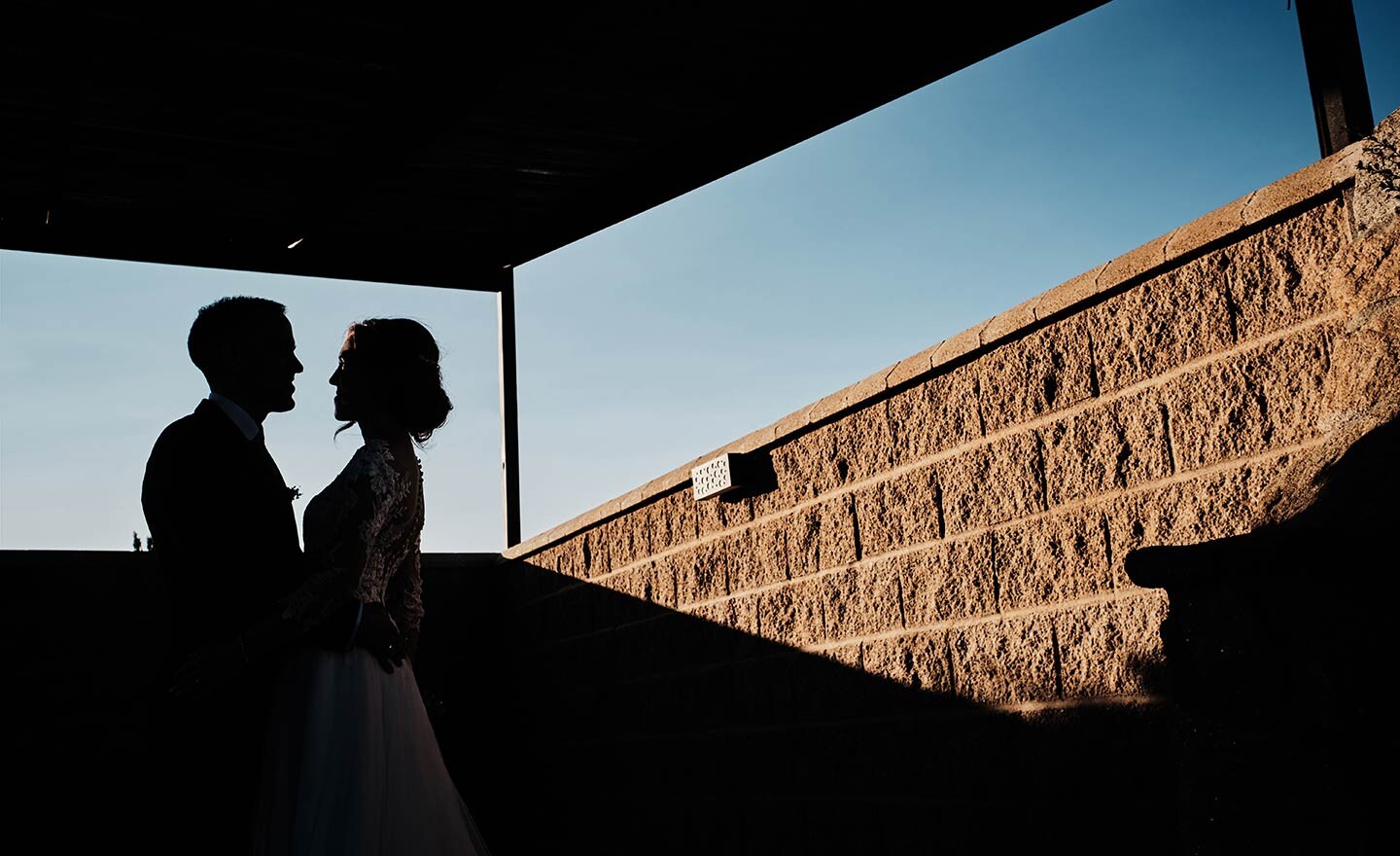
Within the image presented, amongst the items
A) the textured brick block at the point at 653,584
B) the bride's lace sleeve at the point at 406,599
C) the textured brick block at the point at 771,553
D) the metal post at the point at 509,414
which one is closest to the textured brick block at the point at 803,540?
the textured brick block at the point at 771,553

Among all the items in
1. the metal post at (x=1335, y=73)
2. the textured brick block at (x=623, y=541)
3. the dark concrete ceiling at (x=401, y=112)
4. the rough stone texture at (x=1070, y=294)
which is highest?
the dark concrete ceiling at (x=401, y=112)

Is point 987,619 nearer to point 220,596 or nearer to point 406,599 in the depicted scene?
point 406,599

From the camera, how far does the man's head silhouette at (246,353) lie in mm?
3012

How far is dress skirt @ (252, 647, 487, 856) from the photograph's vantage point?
2682mm

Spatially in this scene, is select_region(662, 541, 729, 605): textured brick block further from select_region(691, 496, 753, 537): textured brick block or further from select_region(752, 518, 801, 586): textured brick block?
select_region(752, 518, 801, 586): textured brick block

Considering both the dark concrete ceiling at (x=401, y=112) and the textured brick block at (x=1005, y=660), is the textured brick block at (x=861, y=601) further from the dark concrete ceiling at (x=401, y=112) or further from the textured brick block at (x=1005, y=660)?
the dark concrete ceiling at (x=401, y=112)

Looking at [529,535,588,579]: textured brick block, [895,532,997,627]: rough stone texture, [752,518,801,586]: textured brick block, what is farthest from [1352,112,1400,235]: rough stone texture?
[529,535,588,579]: textured brick block

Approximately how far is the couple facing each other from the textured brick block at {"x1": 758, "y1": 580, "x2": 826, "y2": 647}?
48.7 inches

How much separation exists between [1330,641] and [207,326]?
8.62 feet

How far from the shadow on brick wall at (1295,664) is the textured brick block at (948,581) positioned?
1059 mm

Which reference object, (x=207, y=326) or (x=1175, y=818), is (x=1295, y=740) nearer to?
(x=1175, y=818)

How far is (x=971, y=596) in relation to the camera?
3.09 m

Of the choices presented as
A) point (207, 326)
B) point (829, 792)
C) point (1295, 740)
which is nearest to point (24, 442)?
point (207, 326)

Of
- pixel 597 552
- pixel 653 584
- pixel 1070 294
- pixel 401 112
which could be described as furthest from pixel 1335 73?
pixel 401 112
